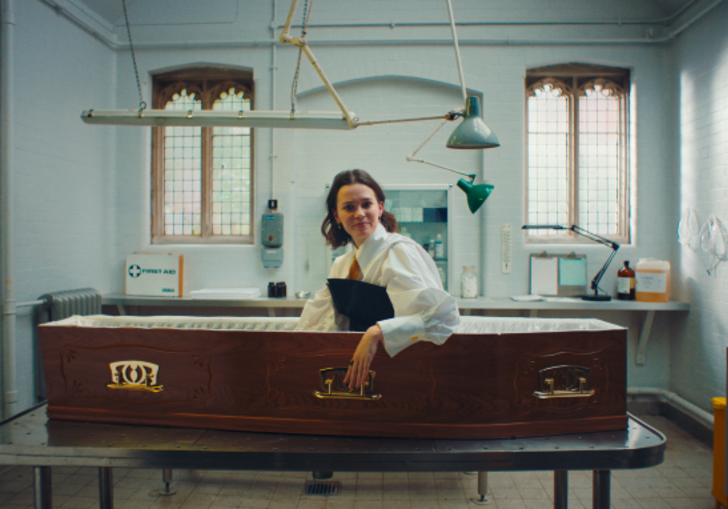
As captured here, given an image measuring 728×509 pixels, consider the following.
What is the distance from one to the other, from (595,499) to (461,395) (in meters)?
0.56

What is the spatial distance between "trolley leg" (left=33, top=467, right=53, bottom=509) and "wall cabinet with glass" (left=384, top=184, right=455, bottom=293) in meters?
3.09

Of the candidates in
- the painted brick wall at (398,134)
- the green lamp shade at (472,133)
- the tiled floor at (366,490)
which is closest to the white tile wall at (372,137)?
the painted brick wall at (398,134)

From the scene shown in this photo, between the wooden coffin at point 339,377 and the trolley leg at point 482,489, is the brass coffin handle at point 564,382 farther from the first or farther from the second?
the trolley leg at point 482,489

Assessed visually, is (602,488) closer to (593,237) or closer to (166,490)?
(166,490)

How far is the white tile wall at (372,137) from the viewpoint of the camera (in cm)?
384

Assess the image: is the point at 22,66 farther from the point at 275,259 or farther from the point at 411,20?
the point at 411,20

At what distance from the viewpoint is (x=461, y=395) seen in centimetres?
134

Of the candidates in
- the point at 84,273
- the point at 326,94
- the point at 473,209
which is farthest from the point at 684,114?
the point at 84,273

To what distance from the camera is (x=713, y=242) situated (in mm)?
3344

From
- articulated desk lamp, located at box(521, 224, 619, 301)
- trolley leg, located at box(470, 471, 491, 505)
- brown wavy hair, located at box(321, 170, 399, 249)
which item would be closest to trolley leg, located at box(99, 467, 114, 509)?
brown wavy hair, located at box(321, 170, 399, 249)

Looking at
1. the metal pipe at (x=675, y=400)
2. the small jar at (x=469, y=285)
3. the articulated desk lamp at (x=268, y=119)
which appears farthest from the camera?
the small jar at (x=469, y=285)

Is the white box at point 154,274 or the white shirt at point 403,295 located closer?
the white shirt at point 403,295

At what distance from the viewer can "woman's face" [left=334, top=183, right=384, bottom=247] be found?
160cm

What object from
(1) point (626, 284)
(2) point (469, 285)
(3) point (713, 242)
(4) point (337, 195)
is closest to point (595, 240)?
(1) point (626, 284)
